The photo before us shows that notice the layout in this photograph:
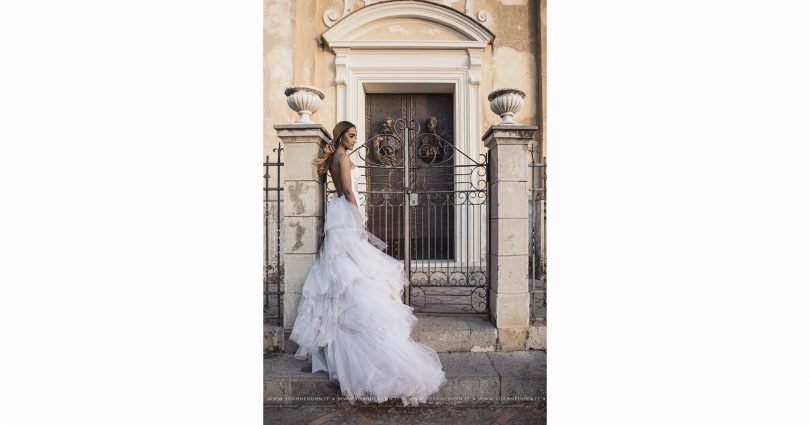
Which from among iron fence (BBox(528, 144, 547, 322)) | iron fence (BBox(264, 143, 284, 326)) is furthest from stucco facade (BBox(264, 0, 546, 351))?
iron fence (BBox(264, 143, 284, 326))

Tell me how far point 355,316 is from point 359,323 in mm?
54

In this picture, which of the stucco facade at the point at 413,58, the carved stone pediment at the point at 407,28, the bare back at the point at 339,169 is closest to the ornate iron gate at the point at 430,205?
the stucco facade at the point at 413,58

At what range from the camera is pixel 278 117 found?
4762 millimetres

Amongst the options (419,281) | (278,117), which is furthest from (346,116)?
(419,281)

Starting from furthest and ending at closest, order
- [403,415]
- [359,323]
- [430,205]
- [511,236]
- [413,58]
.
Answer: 1. [413,58]
2. [430,205]
3. [511,236]
4. [359,323]
5. [403,415]

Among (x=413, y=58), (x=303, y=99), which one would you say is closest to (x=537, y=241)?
(x=303, y=99)

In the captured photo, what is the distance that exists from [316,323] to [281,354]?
0.52 metres

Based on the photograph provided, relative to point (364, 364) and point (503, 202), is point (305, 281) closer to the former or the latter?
point (364, 364)

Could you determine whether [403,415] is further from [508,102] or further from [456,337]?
[508,102]

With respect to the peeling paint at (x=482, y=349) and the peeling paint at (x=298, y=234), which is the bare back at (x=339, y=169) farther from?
the peeling paint at (x=482, y=349)

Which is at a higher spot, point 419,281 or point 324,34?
point 324,34

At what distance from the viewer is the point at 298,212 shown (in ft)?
9.53

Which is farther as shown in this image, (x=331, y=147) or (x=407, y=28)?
(x=407, y=28)

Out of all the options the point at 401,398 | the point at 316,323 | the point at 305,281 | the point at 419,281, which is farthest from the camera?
the point at 419,281
